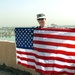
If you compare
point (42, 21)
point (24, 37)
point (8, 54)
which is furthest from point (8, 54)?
point (42, 21)

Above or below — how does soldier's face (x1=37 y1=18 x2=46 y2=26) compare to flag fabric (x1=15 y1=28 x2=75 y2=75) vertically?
above

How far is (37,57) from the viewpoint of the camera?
490cm

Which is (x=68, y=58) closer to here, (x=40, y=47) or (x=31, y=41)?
(x=40, y=47)

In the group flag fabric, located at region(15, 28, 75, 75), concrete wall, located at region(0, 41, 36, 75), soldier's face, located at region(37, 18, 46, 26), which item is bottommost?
concrete wall, located at region(0, 41, 36, 75)

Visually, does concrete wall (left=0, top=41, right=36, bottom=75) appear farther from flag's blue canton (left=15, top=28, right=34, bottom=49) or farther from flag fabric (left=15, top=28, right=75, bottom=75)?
flag fabric (left=15, top=28, right=75, bottom=75)

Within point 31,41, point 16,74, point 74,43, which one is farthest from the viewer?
point 16,74

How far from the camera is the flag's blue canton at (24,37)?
511cm

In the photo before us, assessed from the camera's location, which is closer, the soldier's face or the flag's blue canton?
the soldier's face

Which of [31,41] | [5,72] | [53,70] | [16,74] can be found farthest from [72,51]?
[5,72]

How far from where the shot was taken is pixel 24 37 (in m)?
5.27

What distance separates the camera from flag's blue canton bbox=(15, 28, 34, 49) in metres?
5.11

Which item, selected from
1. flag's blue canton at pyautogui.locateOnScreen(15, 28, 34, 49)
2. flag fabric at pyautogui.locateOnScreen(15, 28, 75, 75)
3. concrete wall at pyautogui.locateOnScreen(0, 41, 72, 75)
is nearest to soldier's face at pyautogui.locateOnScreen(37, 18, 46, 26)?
flag fabric at pyautogui.locateOnScreen(15, 28, 75, 75)

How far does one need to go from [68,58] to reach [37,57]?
2.07 ft

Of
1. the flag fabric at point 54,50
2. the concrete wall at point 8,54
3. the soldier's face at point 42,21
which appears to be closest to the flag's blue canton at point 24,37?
the flag fabric at point 54,50
